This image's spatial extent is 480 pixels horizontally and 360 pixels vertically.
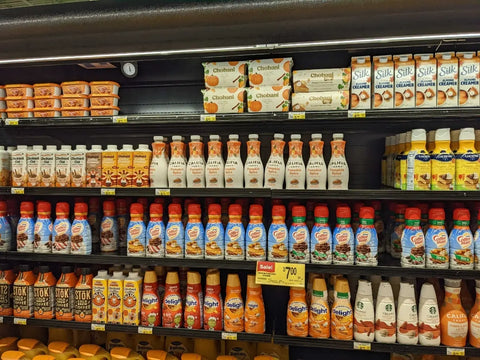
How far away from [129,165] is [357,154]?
1523mm

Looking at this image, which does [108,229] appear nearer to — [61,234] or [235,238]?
[61,234]

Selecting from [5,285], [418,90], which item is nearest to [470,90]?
[418,90]

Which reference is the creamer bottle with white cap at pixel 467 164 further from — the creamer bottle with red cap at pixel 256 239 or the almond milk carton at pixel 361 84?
the creamer bottle with red cap at pixel 256 239

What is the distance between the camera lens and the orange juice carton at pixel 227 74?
223 cm

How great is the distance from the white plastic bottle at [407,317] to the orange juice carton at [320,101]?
110 centimetres

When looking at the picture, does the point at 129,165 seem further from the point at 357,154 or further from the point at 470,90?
the point at 470,90

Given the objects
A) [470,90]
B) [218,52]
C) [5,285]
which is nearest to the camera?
[470,90]

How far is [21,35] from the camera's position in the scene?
89.9 inches

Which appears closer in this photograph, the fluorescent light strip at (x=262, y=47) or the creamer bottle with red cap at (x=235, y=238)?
the fluorescent light strip at (x=262, y=47)

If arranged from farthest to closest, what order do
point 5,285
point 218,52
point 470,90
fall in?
point 5,285 → point 218,52 → point 470,90

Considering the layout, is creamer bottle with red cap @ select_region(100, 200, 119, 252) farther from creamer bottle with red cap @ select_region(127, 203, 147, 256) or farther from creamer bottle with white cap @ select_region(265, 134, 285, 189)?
creamer bottle with white cap @ select_region(265, 134, 285, 189)

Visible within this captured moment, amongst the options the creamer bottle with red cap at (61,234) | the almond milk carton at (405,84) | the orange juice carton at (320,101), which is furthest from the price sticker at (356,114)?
the creamer bottle with red cap at (61,234)

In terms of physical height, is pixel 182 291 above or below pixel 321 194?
below

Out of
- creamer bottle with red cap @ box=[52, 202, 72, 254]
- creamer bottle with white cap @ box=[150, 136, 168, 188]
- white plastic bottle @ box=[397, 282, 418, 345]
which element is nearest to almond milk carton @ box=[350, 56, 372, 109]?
white plastic bottle @ box=[397, 282, 418, 345]
